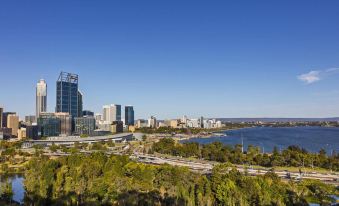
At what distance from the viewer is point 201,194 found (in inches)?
556

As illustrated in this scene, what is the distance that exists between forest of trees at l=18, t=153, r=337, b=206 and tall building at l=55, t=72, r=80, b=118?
177 ft

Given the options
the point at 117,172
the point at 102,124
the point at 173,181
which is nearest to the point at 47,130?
the point at 102,124

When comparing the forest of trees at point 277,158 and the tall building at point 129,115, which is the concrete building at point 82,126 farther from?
the tall building at point 129,115

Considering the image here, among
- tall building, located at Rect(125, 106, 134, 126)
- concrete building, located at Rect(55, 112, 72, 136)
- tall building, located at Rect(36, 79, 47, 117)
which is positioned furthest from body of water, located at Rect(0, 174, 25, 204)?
tall building, located at Rect(125, 106, 134, 126)

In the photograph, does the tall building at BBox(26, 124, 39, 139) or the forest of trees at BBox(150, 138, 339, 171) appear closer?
the forest of trees at BBox(150, 138, 339, 171)

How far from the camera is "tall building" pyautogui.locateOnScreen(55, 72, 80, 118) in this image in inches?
2768

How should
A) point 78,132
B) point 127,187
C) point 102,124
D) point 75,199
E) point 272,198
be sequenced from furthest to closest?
point 102,124
point 78,132
point 127,187
point 75,199
point 272,198

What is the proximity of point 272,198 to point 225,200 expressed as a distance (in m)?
2.03

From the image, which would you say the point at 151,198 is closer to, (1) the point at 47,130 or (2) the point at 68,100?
(1) the point at 47,130

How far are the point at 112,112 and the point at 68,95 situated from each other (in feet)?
126

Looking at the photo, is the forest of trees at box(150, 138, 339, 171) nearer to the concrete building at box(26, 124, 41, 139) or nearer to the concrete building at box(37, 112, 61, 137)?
the concrete building at box(37, 112, 61, 137)

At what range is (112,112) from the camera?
361 ft

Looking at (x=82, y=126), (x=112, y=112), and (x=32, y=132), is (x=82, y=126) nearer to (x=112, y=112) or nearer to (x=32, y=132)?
(x=32, y=132)

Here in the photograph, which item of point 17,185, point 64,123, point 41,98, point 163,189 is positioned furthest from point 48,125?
point 163,189
